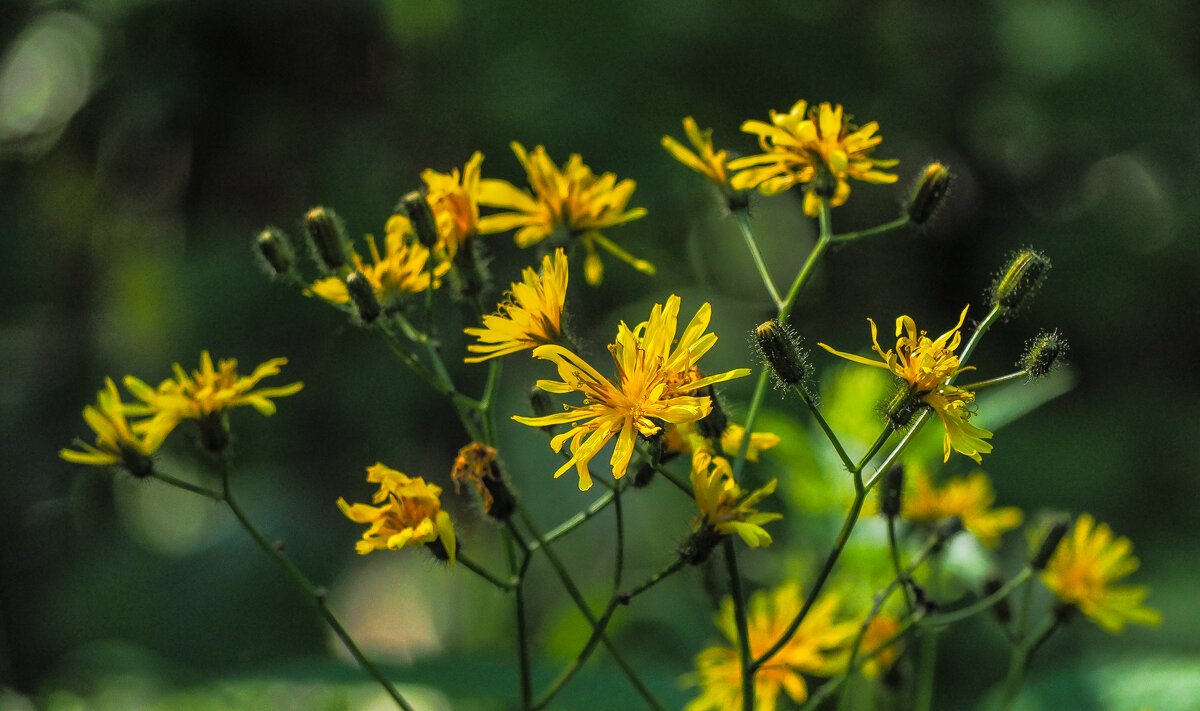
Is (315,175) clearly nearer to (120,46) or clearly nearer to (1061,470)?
(120,46)

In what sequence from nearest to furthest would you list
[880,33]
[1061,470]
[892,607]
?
[892,607] < [1061,470] < [880,33]

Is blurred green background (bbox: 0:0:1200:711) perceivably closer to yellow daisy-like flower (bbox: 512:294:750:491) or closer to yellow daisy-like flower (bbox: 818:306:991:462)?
yellow daisy-like flower (bbox: 512:294:750:491)

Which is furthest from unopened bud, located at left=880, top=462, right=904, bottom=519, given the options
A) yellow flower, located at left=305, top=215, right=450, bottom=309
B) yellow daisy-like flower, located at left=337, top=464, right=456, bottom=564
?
yellow flower, located at left=305, top=215, right=450, bottom=309

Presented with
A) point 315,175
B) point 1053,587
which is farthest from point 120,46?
point 1053,587

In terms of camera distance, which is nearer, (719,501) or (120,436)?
(719,501)

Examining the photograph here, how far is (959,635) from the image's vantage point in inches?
159

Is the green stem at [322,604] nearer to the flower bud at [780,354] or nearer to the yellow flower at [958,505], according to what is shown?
the flower bud at [780,354]

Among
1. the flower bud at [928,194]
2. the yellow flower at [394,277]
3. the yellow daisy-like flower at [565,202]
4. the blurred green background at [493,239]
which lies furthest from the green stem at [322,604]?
the blurred green background at [493,239]

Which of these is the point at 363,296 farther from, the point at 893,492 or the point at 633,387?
the point at 893,492

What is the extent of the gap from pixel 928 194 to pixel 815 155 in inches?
9.4

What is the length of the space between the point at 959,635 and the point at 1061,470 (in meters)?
1.58

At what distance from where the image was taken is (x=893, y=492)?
5.47 ft

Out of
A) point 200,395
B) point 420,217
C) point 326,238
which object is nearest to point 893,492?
point 420,217

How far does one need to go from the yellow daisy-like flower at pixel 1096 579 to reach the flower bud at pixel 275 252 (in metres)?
1.51
